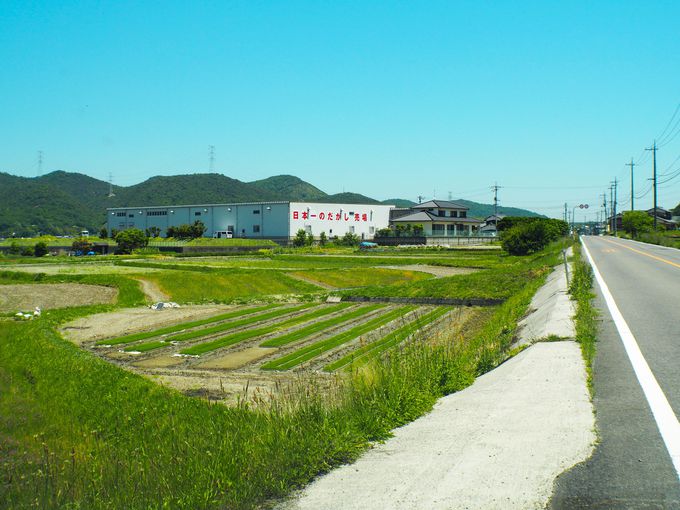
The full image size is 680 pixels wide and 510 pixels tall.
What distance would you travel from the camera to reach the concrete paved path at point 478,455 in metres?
4.88

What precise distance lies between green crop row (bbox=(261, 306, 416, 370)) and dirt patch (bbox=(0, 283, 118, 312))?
16.5 meters

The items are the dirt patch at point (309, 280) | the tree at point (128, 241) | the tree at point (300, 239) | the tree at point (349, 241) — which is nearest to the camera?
the dirt patch at point (309, 280)

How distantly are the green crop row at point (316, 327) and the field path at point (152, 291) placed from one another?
12.7 meters

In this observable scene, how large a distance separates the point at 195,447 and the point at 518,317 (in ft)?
46.9

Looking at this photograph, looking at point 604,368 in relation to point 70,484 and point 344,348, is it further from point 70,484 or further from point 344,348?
point 344,348

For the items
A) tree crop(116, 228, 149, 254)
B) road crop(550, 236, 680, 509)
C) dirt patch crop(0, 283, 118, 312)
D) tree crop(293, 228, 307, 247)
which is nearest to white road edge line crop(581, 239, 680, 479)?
road crop(550, 236, 680, 509)

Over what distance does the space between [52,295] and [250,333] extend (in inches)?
640

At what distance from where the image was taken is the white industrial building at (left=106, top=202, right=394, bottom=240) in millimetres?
92875

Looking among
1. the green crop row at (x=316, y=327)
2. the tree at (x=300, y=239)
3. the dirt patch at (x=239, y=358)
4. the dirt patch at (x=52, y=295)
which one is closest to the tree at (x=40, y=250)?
the dirt patch at (x=52, y=295)

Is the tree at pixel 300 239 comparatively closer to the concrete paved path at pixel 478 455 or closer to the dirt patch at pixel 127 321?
the dirt patch at pixel 127 321

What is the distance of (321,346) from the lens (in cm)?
1995

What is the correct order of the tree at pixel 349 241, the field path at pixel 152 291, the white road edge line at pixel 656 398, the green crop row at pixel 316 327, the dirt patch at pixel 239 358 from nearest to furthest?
the white road edge line at pixel 656 398 < the dirt patch at pixel 239 358 < the green crop row at pixel 316 327 < the field path at pixel 152 291 < the tree at pixel 349 241

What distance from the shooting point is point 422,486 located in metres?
5.08

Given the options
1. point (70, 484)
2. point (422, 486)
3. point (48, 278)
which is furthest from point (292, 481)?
point (48, 278)
